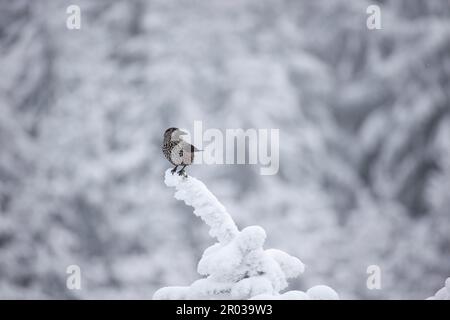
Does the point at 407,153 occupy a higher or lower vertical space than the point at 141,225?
higher

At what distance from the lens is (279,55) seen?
21234 mm

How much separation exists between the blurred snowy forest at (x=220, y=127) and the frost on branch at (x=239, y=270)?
39.9 feet

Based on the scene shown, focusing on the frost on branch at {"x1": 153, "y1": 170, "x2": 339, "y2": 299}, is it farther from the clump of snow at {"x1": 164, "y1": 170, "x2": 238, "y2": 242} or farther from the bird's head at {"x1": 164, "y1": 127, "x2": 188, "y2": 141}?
the bird's head at {"x1": 164, "y1": 127, "x2": 188, "y2": 141}

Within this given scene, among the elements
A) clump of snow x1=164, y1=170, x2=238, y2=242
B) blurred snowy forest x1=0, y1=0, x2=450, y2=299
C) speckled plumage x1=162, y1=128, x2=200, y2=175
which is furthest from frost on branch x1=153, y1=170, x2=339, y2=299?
blurred snowy forest x1=0, y1=0, x2=450, y2=299

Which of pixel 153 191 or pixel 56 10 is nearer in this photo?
pixel 153 191

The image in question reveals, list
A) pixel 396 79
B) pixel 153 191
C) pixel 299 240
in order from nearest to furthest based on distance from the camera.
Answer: pixel 299 240, pixel 153 191, pixel 396 79

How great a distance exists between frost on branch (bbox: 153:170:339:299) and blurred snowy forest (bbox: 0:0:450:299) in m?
12.2

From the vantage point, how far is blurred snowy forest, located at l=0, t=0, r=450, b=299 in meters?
15.8

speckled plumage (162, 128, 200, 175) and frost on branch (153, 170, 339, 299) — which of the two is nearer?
frost on branch (153, 170, 339, 299)

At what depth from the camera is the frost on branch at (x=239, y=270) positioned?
2.49 m

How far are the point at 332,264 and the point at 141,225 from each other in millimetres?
4700
